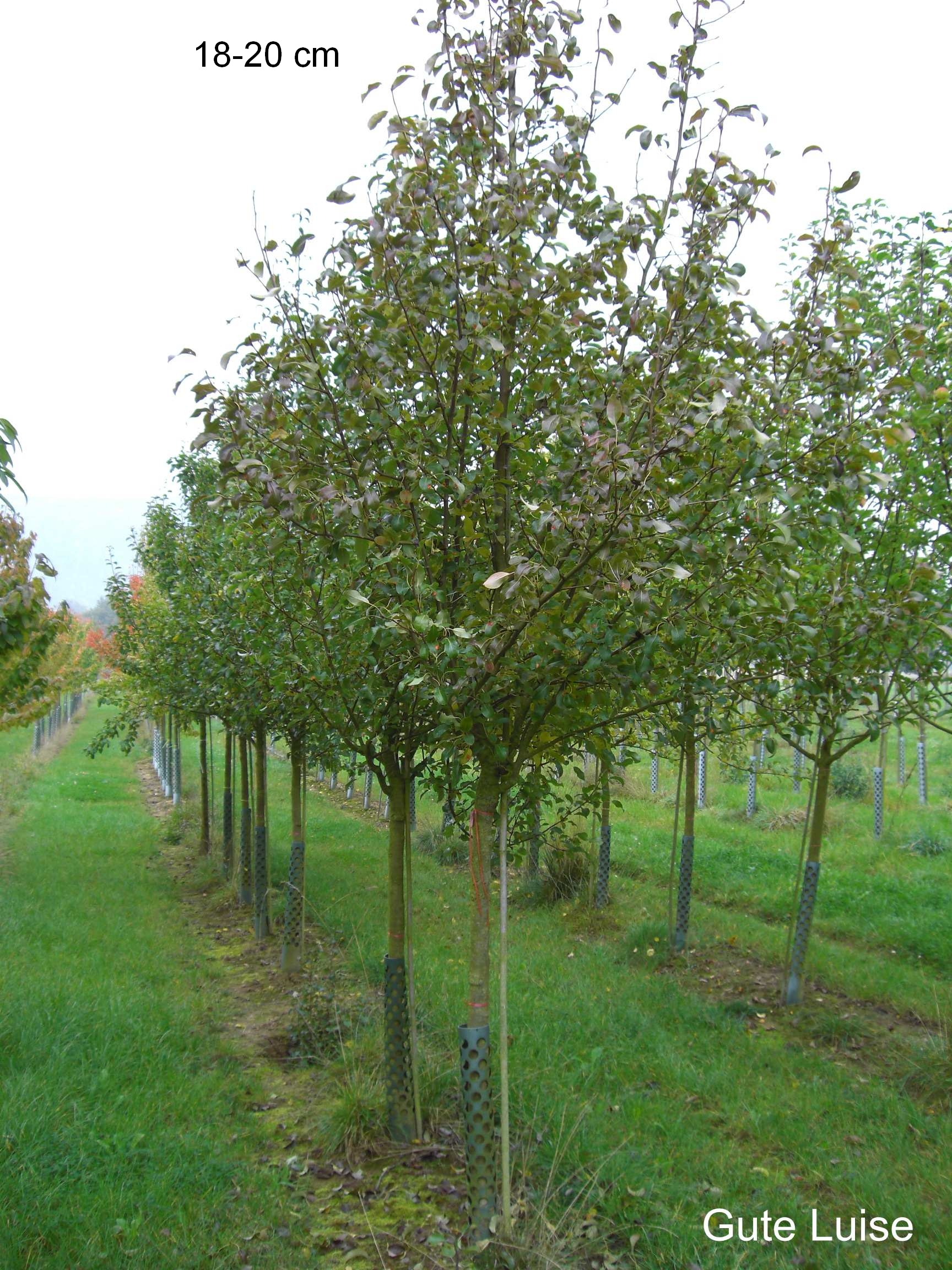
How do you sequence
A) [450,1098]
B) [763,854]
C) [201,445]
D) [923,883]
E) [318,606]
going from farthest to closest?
[763,854] < [923,883] < [450,1098] < [318,606] < [201,445]

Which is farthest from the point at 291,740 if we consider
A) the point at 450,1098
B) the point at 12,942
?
the point at 450,1098

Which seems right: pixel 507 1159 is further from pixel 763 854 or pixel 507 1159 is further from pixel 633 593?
pixel 763 854

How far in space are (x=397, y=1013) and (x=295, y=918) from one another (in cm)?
381

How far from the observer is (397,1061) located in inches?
214

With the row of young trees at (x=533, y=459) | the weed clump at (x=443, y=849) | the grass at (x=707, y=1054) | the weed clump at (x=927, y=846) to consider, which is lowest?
the weed clump at (x=443, y=849)

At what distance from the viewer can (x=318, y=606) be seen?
4.97m

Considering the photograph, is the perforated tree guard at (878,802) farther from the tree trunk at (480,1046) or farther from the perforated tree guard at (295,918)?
the tree trunk at (480,1046)

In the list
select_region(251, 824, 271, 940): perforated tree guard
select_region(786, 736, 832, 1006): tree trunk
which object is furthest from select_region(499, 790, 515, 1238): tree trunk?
select_region(251, 824, 271, 940): perforated tree guard

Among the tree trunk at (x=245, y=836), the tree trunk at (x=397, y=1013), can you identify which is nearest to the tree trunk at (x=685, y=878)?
the tree trunk at (x=397, y=1013)

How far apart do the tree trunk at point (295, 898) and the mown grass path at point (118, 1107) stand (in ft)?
2.53

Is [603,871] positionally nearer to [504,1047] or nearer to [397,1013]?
[397,1013]

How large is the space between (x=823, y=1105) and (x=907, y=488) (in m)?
4.31

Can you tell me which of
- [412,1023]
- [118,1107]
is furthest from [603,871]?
[118,1107]

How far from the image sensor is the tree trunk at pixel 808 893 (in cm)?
798
